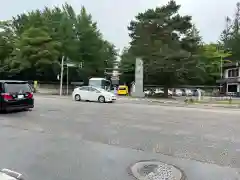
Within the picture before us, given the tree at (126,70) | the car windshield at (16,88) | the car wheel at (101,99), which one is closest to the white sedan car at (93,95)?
the car wheel at (101,99)

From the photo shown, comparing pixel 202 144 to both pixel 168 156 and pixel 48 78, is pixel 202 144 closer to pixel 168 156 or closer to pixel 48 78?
pixel 168 156

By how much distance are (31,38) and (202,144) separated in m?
38.8

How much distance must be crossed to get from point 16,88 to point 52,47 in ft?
95.6

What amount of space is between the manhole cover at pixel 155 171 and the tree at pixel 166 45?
29.4 m

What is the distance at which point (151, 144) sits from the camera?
6914 millimetres

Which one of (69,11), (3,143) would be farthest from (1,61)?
(3,143)

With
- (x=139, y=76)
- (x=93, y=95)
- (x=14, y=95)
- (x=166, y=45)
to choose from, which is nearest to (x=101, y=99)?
(x=93, y=95)

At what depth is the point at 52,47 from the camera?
40.7 meters

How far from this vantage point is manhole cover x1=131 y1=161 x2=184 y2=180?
4.60 meters

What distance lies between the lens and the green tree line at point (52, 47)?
40812 mm

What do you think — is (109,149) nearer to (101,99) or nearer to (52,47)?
(101,99)

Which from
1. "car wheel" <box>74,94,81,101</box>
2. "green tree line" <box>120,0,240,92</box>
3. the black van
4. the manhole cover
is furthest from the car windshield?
"green tree line" <box>120,0,240,92</box>

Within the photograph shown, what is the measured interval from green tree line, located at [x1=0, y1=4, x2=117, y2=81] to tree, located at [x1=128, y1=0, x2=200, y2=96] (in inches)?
425

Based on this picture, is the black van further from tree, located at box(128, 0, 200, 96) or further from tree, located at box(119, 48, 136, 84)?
tree, located at box(119, 48, 136, 84)
